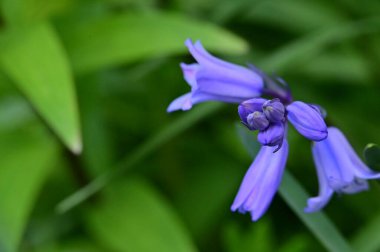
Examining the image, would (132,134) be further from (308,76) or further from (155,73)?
(308,76)

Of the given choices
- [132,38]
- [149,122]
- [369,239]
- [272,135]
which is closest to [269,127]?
[272,135]

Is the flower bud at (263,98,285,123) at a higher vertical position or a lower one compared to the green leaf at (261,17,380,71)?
higher

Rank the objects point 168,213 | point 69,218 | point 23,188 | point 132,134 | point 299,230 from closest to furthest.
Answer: point 23,188 → point 168,213 → point 69,218 → point 299,230 → point 132,134

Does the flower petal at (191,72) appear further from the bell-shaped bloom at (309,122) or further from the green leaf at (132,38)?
the green leaf at (132,38)

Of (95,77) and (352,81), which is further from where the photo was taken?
(352,81)

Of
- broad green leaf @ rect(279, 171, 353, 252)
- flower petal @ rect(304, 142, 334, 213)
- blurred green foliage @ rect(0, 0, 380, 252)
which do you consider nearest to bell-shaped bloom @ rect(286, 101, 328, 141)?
flower petal @ rect(304, 142, 334, 213)

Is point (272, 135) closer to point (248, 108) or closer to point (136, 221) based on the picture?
point (248, 108)

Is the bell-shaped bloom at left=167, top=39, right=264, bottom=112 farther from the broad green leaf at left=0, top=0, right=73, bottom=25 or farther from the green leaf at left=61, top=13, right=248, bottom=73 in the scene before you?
the broad green leaf at left=0, top=0, right=73, bottom=25

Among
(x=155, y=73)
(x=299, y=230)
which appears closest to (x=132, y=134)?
(x=155, y=73)
